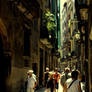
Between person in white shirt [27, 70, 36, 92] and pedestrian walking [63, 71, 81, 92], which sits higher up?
pedestrian walking [63, 71, 81, 92]

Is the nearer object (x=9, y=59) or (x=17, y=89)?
(x=9, y=59)

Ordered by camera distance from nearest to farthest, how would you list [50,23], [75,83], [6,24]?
1. [75,83]
2. [6,24]
3. [50,23]

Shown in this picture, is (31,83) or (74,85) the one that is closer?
(74,85)

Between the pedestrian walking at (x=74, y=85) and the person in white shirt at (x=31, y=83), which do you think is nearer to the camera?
the pedestrian walking at (x=74, y=85)

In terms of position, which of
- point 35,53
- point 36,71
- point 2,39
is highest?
point 2,39

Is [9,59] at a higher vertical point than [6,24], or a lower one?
lower

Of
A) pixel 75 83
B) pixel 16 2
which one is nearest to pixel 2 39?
pixel 16 2

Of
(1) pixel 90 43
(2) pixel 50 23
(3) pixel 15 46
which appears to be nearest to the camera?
(3) pixel 15 46

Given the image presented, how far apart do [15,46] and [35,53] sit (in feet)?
20.8

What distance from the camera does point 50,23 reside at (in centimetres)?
2014

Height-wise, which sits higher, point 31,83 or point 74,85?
point 74,85

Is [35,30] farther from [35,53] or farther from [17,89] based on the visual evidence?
[17,89]

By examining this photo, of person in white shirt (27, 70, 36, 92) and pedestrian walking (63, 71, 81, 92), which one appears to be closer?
pedestrian walking (63, 71, 81, 92)

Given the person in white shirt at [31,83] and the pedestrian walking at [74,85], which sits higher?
the pedestrian walking at [74,85]
